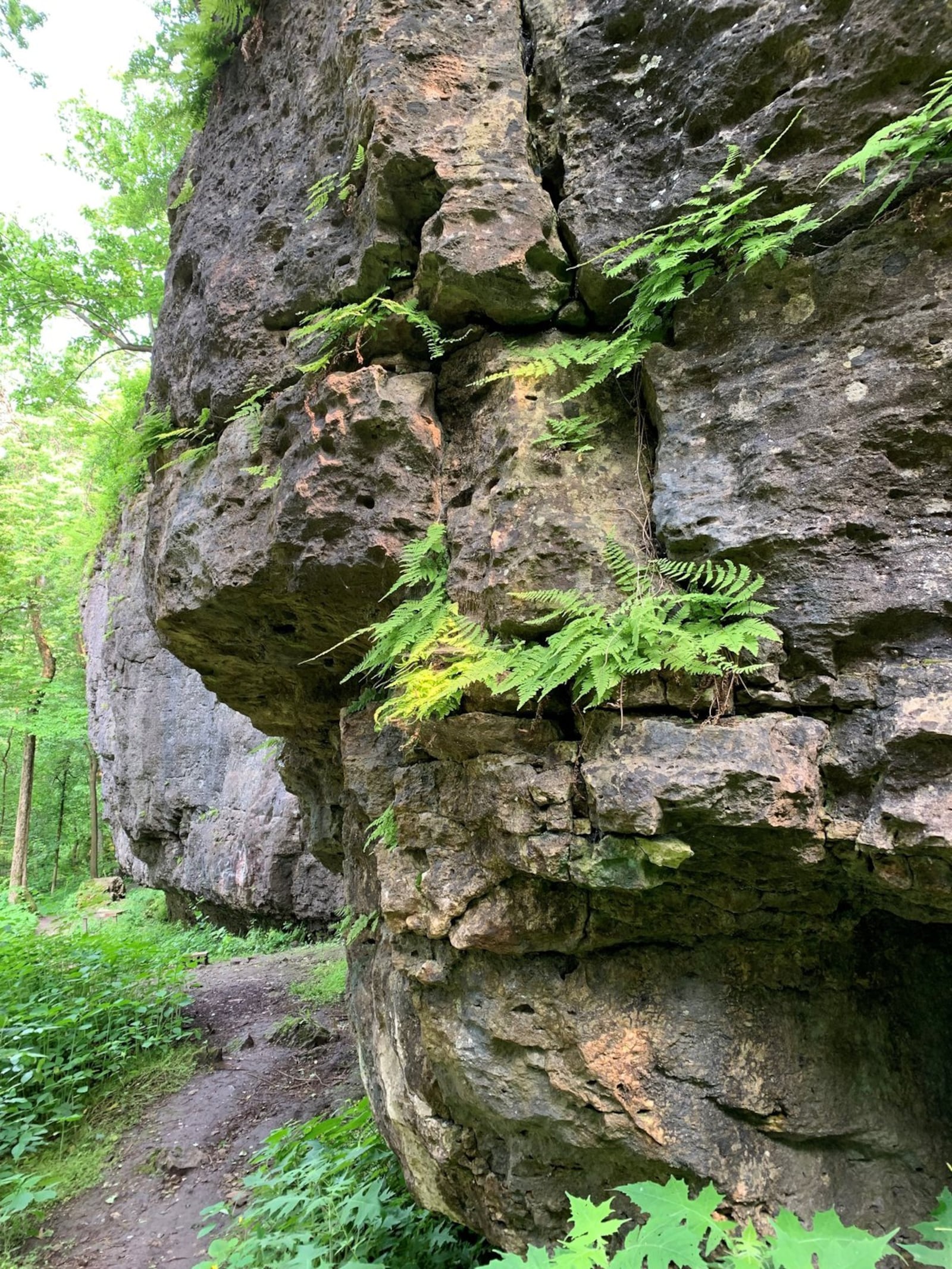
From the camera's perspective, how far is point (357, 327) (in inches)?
169

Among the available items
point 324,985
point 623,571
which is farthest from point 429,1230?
point 324,985

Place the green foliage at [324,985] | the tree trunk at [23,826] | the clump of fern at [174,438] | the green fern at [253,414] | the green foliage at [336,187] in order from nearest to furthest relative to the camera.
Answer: the green foliage at [336,187] < the green fern at [253,414] < the clump of fern at [174,438] < the green foliage at [324,985] < the tree trunk at [23,826]

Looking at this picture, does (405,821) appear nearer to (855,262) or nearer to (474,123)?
(855,262)

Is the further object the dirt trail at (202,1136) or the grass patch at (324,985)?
the grass patch at (324,985)

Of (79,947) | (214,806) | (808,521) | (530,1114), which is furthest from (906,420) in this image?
(214,806)

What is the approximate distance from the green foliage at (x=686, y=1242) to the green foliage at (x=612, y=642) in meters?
1.69

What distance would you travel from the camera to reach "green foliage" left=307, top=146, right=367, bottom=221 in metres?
4.31

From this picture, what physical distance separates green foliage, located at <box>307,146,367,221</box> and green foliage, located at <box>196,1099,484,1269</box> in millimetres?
6317

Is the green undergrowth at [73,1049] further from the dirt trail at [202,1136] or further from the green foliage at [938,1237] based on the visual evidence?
the green foliage at [938,1237]

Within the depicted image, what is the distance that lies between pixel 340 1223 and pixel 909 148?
251 inches

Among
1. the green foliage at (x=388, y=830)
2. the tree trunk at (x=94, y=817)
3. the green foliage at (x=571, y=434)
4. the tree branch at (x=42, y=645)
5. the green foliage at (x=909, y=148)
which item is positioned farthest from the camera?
the tree trunk at (x=94, y=817)

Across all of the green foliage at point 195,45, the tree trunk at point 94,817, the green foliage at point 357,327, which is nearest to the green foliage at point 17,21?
the green foliage at point 195,45

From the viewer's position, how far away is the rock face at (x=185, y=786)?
12.7 meters

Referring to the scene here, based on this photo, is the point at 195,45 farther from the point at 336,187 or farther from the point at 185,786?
the point at 185,786
